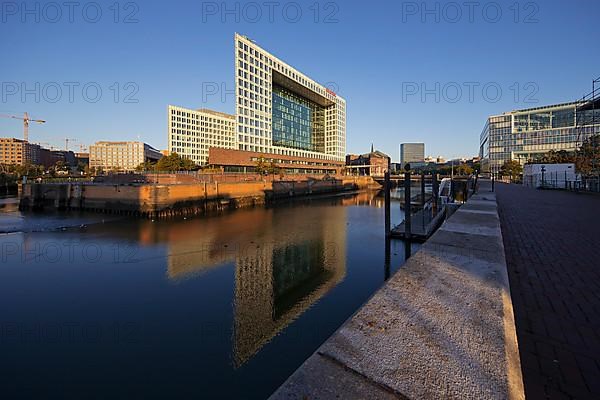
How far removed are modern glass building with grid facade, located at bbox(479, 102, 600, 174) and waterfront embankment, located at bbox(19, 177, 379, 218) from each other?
256 ft

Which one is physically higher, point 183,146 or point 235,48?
point 235,48

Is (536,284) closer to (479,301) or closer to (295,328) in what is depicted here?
(479,301)

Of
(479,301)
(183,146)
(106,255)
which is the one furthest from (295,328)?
(183,146)

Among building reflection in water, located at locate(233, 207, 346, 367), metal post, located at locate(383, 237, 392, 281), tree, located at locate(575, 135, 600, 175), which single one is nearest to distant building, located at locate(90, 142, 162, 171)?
building reflection in water, located at locate(233, 207, 346, 367)

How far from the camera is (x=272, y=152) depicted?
231 ft

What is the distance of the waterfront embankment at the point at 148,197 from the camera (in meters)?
27.6

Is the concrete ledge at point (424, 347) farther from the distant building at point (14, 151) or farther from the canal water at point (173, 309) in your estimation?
the distant building at point (14, 151)

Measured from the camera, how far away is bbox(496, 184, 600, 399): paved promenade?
2.80 m

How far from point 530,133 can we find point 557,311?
328 ft

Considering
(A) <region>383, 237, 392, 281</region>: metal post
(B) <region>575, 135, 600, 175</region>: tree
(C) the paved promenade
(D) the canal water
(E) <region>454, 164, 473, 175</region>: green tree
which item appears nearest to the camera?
(C) the paved promenade

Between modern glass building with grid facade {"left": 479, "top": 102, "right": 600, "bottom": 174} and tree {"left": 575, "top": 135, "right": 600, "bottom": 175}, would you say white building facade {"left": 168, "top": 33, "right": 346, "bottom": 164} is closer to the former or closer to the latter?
modern glass building with grid facade {"left": 479, "top": 102, "right": 600, "bottom": 174}

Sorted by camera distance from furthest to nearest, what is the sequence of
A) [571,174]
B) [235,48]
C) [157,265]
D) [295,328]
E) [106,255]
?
[235,48], [571,174], [106,255], [157,265], [295,328]

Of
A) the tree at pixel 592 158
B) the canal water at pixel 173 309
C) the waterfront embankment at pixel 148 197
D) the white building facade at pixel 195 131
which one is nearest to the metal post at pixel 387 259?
the canal water at pixel 173 309

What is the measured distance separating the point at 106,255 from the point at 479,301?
1632cm
